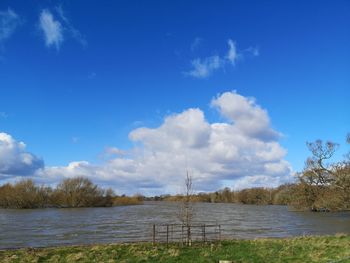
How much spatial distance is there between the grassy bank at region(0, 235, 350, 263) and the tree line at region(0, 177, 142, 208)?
89.9 metres

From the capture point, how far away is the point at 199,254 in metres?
20.9

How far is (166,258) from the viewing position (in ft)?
64.5

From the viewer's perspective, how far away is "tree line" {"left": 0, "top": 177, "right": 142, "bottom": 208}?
347 ft

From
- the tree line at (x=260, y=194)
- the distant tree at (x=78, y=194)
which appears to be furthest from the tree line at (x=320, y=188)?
the distant tree at (x=78, y=194)

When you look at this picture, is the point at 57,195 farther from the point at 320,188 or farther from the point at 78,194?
the point at 320,188

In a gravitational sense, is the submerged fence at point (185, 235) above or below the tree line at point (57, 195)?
below

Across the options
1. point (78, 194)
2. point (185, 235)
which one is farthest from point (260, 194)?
point (185, 235)

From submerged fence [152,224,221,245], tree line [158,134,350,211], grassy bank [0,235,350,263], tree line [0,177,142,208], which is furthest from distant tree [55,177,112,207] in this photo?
grassy bank [0,235,350,263]

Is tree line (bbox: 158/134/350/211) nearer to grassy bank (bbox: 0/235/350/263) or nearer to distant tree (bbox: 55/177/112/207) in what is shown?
grassy bank (bbox: 0/235/350/263)

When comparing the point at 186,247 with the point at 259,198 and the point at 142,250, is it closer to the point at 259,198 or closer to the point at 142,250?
the point at 142,250

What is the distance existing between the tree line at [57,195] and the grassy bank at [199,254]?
8987 centimetres

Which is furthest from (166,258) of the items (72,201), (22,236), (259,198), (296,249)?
(259,198)

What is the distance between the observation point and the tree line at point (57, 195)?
4166 inches

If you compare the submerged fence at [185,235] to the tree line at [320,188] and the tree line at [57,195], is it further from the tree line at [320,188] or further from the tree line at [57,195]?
the tree line at [57,195]
